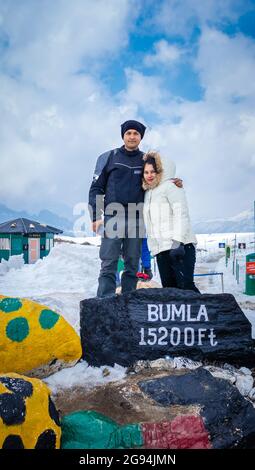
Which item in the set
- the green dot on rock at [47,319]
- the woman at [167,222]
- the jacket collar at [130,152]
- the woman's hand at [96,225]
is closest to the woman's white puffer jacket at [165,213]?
the woman at [167,222]

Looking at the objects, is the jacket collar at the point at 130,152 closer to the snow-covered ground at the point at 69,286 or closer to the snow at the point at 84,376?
the snow-covered ground at the point at 69,286

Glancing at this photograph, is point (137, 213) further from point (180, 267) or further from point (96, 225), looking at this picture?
point (180, 267)

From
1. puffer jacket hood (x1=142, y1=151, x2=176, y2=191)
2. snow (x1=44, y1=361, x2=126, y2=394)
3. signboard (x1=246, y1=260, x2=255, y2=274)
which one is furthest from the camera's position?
signboard (x1=246, y1=260, x2=255, y2=274)

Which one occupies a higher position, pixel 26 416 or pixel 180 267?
pixel 180 267

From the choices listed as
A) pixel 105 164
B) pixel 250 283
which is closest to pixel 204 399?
pixel 105 164

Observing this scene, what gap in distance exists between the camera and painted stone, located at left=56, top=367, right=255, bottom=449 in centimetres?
197

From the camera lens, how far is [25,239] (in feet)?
54.1

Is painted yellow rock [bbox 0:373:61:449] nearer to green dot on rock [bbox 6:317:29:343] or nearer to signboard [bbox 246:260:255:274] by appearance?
green dot on rock [bbox 6:317:29:343]

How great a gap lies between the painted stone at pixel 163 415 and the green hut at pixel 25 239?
14.7 metres

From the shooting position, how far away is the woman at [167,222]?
3.49 m

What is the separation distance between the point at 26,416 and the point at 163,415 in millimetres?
1020

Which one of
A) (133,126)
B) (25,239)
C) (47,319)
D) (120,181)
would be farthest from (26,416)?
(25,239)

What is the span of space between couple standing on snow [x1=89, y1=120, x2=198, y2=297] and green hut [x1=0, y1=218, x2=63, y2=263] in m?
13.5

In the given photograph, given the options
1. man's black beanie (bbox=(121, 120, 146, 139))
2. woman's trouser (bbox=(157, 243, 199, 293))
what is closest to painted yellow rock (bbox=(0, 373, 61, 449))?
woman's trouser (bbox=(157, 243, 199, 293))
